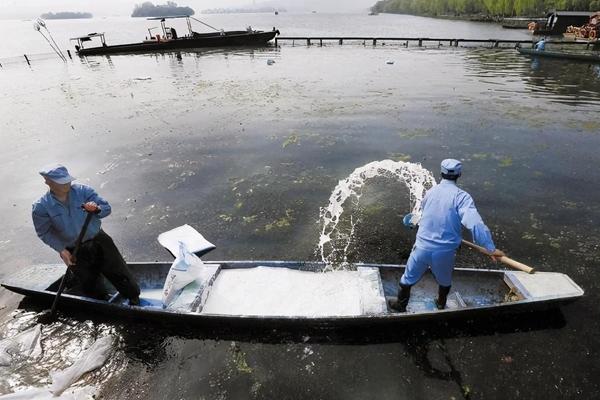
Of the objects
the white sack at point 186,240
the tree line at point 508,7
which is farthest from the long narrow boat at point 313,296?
the tree line at point 508,7

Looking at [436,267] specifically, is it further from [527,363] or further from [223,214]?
[223,214]

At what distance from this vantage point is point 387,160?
14.1m

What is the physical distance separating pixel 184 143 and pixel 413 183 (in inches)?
428

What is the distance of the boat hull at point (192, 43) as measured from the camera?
2090 inches

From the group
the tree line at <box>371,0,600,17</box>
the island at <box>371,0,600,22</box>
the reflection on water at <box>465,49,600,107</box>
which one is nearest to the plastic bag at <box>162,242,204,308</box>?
the reflection on water at <box>465,49,600,107</box>

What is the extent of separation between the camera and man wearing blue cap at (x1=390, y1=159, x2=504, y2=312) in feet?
16.9

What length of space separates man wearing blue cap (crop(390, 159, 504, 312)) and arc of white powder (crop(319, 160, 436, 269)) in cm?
334

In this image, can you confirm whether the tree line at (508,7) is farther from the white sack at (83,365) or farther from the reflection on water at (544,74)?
the white sack at (83,365)

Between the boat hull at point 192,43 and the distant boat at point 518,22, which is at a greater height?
the boat hull at point 192,43

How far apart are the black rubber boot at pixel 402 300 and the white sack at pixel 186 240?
5.10 meters

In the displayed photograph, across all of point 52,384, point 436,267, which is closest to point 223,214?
point 52,384

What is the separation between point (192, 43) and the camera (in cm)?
5488

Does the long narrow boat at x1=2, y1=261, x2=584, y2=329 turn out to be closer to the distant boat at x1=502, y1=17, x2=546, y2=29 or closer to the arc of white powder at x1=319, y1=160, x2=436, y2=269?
the arc of white powder at x1=319, y1=160, x2=436, y2=269

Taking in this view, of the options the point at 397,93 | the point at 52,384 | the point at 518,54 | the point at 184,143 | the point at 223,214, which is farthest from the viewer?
the point at 518,54
